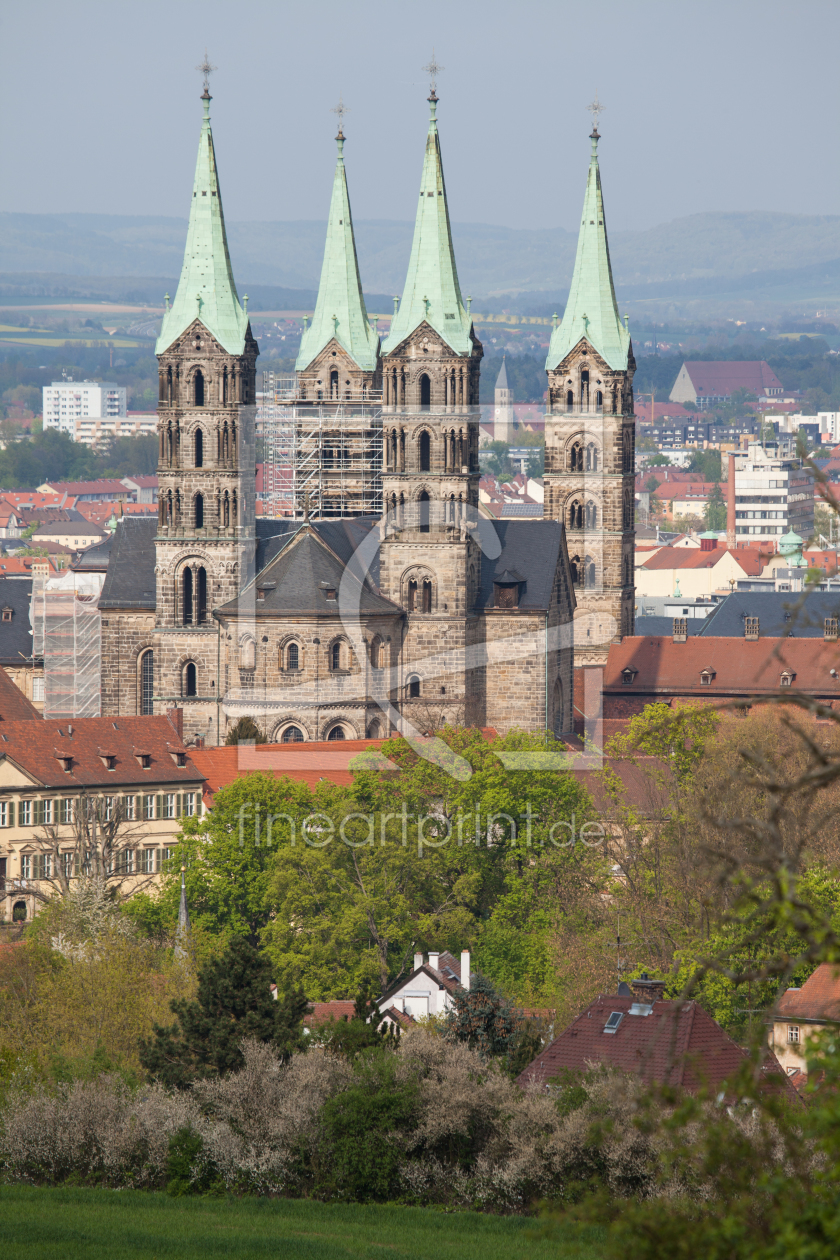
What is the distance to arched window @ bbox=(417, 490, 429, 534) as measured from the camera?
9300cm

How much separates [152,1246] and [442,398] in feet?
174

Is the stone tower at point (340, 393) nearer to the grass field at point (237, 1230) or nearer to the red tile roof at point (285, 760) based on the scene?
the red tile roof at point (285, 760)

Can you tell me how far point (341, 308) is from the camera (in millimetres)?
108812

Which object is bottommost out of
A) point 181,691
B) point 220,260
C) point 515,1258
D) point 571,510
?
point 515,1258

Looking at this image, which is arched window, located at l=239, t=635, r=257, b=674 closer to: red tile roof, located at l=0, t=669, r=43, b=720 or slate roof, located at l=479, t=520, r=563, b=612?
slate roof, located at l=479, t=520, r=563, b=612

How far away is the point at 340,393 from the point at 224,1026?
5903 centimetres

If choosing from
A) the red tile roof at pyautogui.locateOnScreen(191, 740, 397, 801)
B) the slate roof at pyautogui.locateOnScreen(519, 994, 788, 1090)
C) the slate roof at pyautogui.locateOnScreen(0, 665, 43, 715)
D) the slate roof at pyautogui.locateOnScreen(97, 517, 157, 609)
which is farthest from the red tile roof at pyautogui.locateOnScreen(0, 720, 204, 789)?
the slate roof at pyautogui.locateOnScreen(519, 994, 788, 1090)

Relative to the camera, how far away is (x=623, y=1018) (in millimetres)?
53250

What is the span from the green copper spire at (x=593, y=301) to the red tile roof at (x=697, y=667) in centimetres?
1355

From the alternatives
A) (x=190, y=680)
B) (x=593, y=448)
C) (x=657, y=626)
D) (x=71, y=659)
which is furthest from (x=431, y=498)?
(x=657, y=626)

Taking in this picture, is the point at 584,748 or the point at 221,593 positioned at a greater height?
the point at 221,593

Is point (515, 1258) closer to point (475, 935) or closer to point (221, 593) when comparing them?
point (475, 935)

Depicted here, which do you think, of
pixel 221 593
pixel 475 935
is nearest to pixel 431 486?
pixel 221 593

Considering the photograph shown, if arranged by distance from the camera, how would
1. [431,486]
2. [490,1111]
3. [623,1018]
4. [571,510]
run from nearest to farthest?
[490,1111] → [623,1018] → [431,486] → [571,510]
